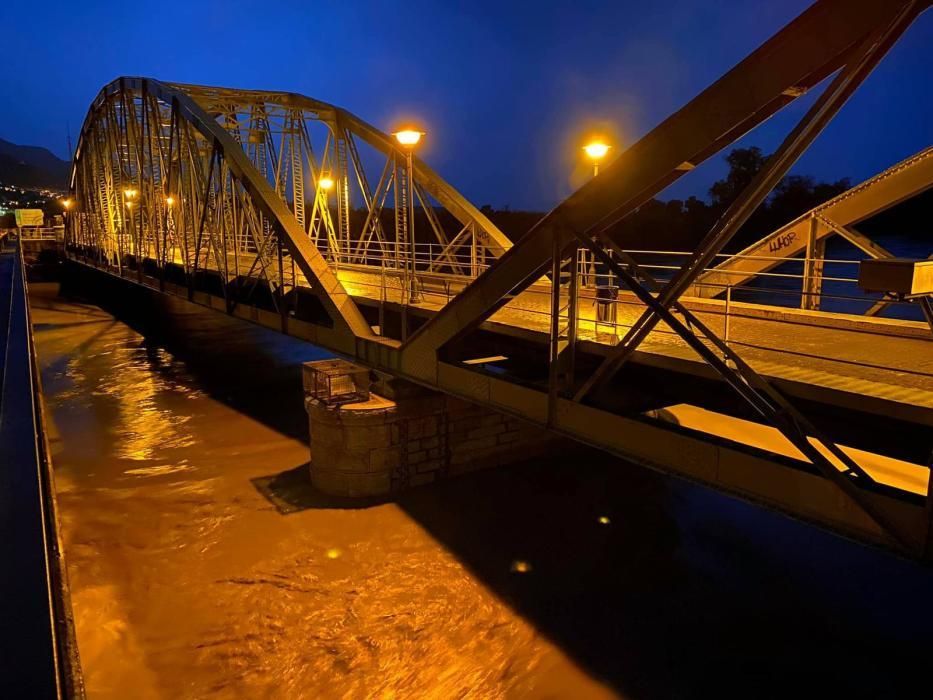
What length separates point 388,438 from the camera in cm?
1245

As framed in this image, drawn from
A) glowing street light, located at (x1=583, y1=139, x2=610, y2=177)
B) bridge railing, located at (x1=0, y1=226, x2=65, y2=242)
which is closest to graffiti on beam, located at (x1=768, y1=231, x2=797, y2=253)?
glowing street light, located at (x1=583, y1=139, x2=610, y2=177)

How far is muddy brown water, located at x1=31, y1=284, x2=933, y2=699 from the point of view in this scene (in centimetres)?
809

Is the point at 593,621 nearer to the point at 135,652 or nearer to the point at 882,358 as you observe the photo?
the point at 882,358

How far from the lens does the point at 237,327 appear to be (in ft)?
113

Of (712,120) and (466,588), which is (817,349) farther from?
(466,588)

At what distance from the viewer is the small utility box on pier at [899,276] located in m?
4.04

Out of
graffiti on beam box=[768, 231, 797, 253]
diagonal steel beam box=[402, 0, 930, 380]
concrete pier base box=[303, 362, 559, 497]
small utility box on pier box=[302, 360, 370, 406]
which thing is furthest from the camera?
small utility box on pier box=[302, 360, 370, 406]

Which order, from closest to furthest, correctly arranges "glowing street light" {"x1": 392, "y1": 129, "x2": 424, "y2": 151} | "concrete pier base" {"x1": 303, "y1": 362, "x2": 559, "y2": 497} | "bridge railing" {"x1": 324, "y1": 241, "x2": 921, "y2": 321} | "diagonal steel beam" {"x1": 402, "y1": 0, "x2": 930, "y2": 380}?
"diagonal steel beam" {"x1": 402, "y1": 0, "x2": 930, "y2": 380} < "bridge railing" {"x1": 324, "y1": 241, "x2": 921, "y2": 321} < "glowing street light" {"x1": 392, "y1": 129, "x2": 424, "y2": 151} < "concrete pier base" {"x1": 303, "y1": 362, "x2": 559, "y2": 497}

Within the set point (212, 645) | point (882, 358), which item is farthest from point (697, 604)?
point (212, 645)

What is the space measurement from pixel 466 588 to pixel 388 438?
3.45 metres

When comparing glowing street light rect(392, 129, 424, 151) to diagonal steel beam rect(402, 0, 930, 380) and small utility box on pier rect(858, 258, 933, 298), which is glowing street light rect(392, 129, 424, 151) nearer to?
diagonal steel beam rect(402, 0, 930, 380)

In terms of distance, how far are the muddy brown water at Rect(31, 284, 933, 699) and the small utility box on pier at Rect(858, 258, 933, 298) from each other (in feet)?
18.4

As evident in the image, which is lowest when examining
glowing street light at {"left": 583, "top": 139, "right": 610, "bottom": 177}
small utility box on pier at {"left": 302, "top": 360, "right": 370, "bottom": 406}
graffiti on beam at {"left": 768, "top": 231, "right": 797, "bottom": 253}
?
small utility box on pier at {"left": 302, "top": 360, "right": 370, "bottom": 406}

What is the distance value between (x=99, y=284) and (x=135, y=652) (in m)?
48.5
